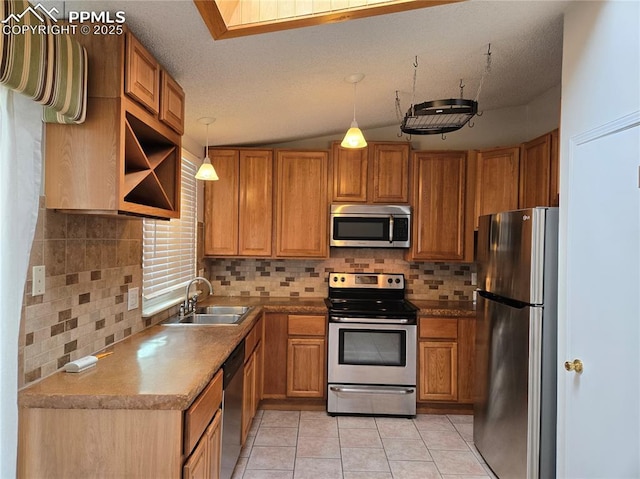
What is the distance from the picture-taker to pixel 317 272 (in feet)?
12.5

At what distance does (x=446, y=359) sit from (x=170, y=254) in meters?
2.39

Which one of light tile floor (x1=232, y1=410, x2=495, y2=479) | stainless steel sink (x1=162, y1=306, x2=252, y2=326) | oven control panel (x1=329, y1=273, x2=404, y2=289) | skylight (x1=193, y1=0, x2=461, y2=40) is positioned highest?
skylight (x1=193, y1=0, x2=461, y2=40)

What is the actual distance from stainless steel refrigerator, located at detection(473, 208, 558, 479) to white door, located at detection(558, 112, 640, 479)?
18 centimetres

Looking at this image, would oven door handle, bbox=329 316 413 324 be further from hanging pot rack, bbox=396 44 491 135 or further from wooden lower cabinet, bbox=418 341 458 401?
hanging pot rack, bbox=396 44 491 135

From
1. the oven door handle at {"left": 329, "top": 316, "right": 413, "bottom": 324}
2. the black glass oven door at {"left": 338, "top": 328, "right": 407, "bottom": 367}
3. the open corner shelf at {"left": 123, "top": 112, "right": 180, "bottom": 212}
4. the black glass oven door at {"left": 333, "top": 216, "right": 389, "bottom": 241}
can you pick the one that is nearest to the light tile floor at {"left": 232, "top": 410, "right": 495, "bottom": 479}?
the black glass oven door at {"left": 338, "top": 328, "right": 407, "bottom": 367}

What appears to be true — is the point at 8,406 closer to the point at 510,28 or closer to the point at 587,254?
the point at 587,254

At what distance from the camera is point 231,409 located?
2.14 meters

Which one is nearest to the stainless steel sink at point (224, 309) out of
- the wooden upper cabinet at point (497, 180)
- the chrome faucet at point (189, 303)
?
the chrome faucet at point (189, 303)

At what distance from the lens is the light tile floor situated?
2.40 metres

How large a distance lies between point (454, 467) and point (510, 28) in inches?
104

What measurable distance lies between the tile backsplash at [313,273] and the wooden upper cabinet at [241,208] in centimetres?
33

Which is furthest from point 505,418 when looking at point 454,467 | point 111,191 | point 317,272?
point 111,191

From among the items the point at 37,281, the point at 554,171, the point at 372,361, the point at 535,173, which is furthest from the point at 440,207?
the point at 37,281

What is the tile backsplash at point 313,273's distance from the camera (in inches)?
149
